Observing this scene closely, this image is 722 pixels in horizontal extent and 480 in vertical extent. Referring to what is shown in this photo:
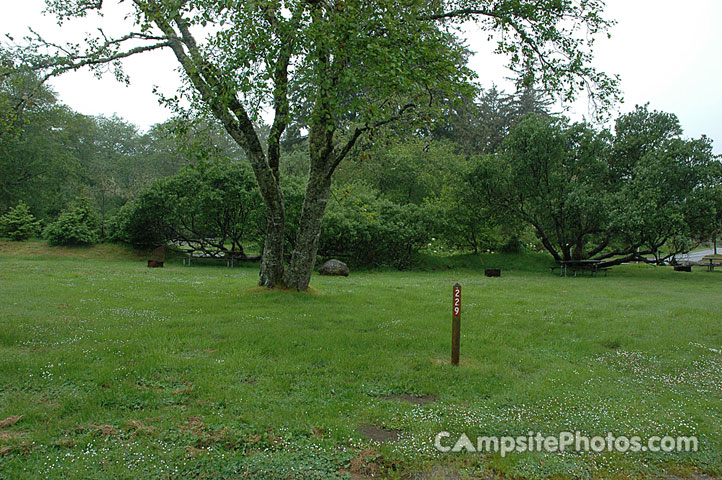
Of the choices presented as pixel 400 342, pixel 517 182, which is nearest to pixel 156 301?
pixel 400 342

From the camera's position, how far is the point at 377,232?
23875 mm

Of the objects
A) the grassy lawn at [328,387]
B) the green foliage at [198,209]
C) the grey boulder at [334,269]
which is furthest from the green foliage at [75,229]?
the grassy lawn at [328,387]

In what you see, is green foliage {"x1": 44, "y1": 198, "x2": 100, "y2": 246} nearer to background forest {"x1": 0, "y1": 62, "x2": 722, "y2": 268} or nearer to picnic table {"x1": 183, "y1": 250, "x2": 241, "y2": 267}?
background forest {"x1": 0, "y1": 62, "x2": 722, "y2": 268}

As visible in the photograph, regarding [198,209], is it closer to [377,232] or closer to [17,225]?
[377,232]

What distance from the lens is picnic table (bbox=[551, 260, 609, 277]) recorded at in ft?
77.5

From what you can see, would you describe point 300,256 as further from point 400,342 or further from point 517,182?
point 517,182

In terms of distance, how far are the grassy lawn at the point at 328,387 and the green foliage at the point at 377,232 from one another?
12.6 metres

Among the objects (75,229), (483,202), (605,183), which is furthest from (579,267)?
(75,229)

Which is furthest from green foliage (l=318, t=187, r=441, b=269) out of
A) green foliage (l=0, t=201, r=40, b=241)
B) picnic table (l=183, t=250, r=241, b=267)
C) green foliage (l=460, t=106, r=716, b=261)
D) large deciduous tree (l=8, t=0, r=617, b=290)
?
green foliage (l=0, t=201, r=40, b=241)

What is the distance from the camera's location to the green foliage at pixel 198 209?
77.4 ft

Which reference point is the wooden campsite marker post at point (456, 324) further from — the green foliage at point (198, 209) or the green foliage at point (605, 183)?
the green foliage at point (198, 209)

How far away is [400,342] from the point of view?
7.57 m

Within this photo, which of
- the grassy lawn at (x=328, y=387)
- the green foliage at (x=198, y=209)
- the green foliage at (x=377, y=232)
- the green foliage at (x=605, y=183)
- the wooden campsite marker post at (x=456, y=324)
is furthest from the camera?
the green foliage at (x=198, y=209)

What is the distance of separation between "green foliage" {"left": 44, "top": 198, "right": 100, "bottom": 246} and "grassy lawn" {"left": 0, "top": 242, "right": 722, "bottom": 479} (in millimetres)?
18577
